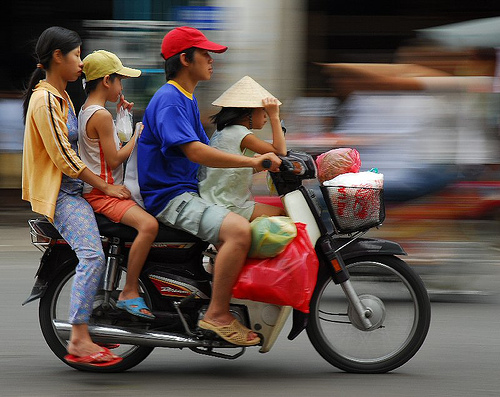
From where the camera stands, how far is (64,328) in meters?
4.99

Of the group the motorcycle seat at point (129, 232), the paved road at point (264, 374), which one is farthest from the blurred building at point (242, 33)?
the motorcycle seat at point (129, 232)

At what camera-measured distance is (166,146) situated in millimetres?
4758

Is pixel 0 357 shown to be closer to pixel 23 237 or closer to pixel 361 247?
pixel 361 247

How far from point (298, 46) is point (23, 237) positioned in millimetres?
3615

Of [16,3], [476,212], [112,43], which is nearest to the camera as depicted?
[476,212]

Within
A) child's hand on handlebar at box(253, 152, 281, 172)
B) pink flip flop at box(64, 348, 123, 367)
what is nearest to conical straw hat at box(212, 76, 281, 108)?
child's hand on handlebar at box(253, 152, 281, 172)

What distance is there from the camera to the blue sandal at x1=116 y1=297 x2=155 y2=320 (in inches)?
193

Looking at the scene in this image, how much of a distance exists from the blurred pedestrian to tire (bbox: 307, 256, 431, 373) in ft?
3.47

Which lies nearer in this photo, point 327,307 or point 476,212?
point 327,307

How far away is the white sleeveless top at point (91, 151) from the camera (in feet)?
16.1

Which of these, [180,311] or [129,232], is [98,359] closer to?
[180,311]

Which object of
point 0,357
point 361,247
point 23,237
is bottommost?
point 23,237

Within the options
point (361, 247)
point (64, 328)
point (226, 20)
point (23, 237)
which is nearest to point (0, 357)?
point (64, 328)

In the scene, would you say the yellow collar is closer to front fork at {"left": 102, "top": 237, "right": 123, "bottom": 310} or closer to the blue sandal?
front fork at {"left": 102, "top": 237, "right": 123, "bottom": 310}
